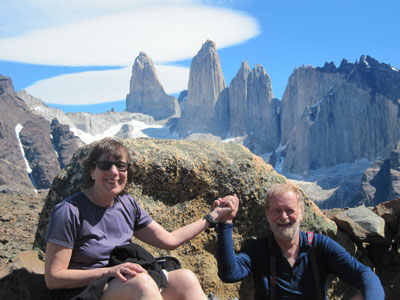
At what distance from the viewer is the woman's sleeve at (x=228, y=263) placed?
3.83 metres

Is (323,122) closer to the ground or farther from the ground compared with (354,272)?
farther from the ground

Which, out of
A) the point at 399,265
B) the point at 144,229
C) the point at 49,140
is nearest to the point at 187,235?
the point at 144,229

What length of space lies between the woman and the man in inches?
21.7

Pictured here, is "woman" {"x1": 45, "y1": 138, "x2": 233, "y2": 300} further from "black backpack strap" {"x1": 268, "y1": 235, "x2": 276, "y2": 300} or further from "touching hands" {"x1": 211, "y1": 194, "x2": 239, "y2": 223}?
"black backpack strap" {"x1": 268, "y1": 235, "x2": 276, "y2": 300}

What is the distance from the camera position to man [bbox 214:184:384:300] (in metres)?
3.84

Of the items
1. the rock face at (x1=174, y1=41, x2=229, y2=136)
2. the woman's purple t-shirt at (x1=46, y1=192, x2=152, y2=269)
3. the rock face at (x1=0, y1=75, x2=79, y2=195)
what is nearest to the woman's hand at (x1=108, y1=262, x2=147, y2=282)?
the woman's purple t-shirt at (x1=46, y1=192, x2=152, y2=269)

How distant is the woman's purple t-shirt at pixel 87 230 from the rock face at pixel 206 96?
163 meters

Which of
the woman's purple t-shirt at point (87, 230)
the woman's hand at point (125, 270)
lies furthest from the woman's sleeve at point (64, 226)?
the woman's hand at point (125, 270)

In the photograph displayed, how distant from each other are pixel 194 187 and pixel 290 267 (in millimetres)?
2046

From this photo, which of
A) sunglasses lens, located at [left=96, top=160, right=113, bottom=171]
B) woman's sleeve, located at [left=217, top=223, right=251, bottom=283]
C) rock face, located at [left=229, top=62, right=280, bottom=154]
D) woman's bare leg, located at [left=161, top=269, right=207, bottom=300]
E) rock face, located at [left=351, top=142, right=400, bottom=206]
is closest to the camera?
woman's bare leg, located at [left=161, top=269, right=207, bottom=300]

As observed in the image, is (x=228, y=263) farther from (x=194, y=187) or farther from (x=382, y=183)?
(x=382, y=183)

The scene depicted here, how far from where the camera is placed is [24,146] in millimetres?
130375

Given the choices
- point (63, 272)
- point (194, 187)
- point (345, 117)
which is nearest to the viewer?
point (63, 272)

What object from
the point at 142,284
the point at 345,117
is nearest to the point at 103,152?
the point at 142,284
